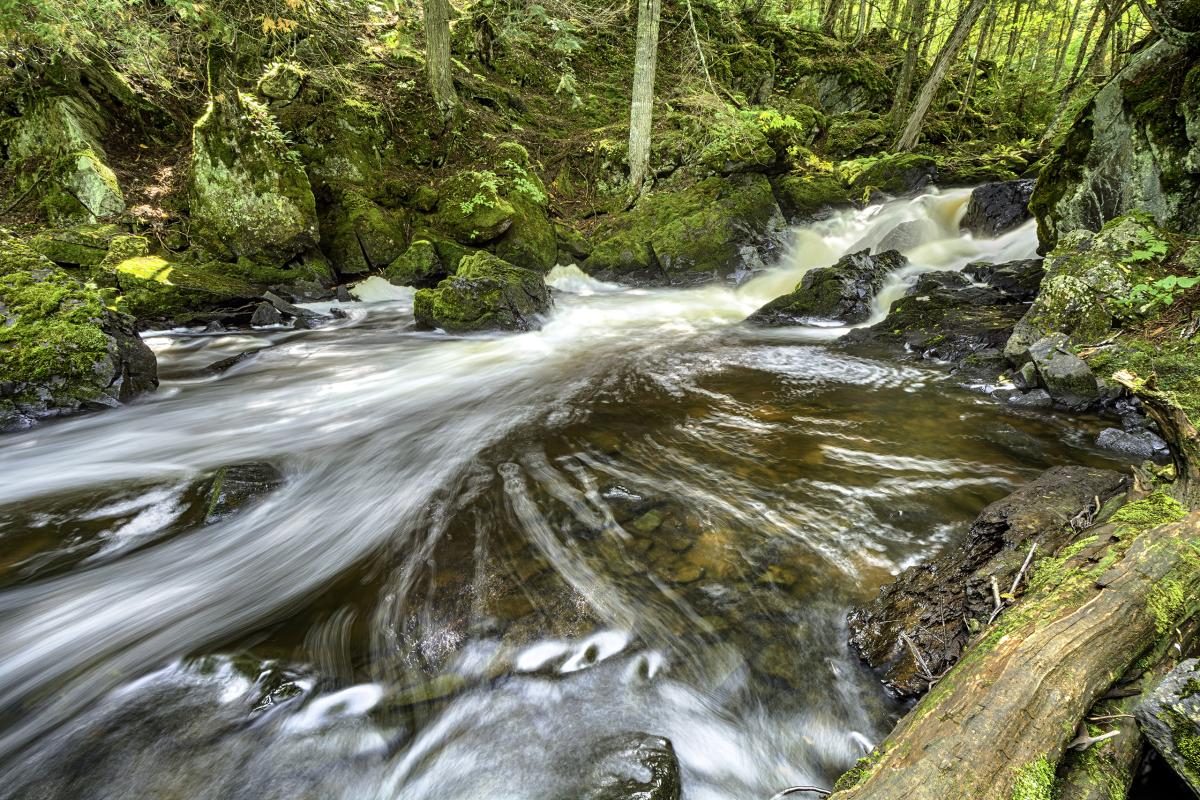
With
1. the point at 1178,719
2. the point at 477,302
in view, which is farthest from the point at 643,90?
the point at 1178,719

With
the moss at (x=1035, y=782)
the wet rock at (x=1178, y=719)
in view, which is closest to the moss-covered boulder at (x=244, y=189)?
the moss at (x=1035, y=782)

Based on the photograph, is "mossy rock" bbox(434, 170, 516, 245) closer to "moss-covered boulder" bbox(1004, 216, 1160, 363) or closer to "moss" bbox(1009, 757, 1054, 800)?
"moss-covered boulder" bbox(1004, 216, 1160, 363)

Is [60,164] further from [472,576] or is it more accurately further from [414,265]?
[472,576]

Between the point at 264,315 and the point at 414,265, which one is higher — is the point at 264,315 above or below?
below

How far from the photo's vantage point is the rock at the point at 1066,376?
4621 millimetres

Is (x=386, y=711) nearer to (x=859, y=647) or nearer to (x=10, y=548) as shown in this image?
(x=859, y=647)

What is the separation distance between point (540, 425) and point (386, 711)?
324 cm

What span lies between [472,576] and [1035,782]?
259cm

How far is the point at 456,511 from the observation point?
3.78m

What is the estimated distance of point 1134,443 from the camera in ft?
13.1

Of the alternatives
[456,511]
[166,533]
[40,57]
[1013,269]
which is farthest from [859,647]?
[40,57]

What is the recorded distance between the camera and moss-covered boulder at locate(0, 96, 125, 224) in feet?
27.3

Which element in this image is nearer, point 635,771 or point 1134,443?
point 635,771

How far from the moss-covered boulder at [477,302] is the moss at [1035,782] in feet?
26.4
